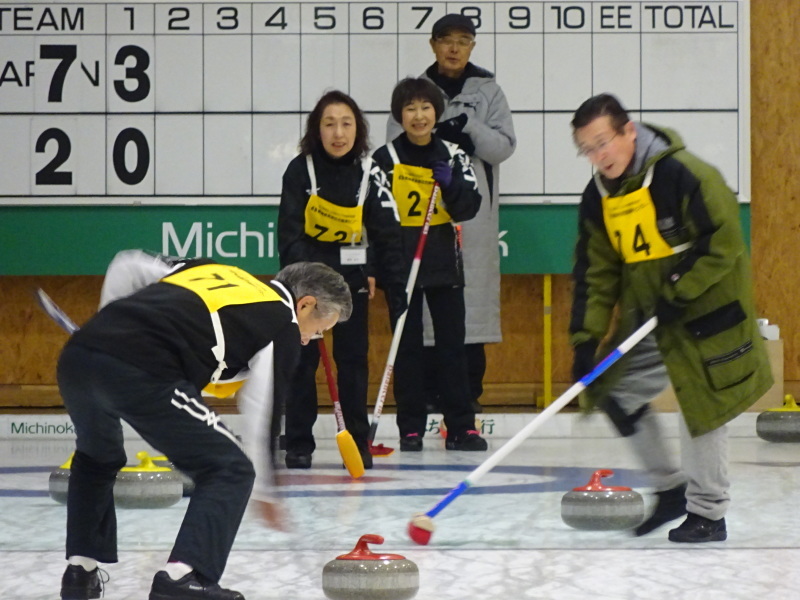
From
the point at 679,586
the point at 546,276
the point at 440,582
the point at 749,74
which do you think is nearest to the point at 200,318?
the point at 440,582

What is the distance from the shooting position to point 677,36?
5922 mm

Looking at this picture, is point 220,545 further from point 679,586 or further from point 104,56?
point 104,56

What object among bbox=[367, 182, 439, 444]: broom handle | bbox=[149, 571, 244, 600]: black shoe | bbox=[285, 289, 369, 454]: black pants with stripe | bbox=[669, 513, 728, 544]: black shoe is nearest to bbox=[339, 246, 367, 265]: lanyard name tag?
bbox=[285, 289, 369, 454]: black pants with stripe

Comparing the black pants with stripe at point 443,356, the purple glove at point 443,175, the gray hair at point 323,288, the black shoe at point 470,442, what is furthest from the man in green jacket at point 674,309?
the black shoe at point 470,442

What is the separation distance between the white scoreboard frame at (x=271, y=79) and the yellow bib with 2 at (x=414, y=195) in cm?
112

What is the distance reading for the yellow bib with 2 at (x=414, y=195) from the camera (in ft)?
15.9

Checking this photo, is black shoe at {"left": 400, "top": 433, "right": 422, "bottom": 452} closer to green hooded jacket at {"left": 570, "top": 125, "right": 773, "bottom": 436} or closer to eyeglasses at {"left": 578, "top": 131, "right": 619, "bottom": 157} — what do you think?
green hooded jacket at {"left": 570, "top": 125, "right": 773, "bottom": 436}

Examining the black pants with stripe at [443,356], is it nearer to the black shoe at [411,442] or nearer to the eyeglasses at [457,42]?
the black shoe at [411,442]

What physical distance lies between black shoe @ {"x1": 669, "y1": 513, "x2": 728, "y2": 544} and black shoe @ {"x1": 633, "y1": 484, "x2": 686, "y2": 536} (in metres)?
0.09

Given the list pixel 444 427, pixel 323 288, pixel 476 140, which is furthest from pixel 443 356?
pixel 323 288

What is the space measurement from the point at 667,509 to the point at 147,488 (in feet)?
4.76

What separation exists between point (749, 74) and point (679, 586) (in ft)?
13.0

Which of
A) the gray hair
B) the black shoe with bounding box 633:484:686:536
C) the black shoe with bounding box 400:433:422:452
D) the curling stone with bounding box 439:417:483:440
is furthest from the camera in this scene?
the curling stone with bounding box 439:417:483:440

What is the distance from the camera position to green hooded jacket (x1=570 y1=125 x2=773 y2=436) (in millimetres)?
2955
